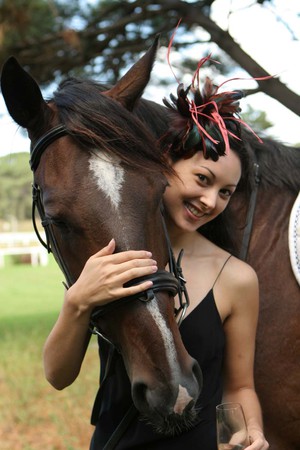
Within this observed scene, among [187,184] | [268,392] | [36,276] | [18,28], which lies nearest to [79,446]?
[268,392]

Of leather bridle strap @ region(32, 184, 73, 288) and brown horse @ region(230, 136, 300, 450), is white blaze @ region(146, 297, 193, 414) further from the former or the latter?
brown horse @ region(230, 136, 300, 450)

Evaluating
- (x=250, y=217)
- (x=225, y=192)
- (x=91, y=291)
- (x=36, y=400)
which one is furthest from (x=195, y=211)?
(x=36, y=400)

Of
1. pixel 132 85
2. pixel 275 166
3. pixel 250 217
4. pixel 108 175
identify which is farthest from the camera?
pixel 275 166

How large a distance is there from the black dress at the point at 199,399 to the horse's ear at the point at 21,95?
2.86ft

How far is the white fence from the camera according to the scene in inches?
1050

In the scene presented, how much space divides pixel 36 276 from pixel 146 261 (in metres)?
20.2

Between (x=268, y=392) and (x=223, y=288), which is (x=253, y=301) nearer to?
(x=223, y=288)

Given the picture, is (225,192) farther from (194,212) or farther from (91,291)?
(91,291)

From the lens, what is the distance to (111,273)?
1712 millimetres

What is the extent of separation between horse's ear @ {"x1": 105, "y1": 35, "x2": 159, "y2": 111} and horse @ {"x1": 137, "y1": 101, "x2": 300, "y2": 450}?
24 centimetres

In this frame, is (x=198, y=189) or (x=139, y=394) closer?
(x=139, y=394)

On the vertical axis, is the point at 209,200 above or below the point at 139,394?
above

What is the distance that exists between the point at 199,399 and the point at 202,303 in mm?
323

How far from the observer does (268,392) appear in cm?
248
